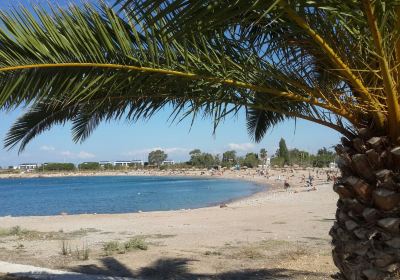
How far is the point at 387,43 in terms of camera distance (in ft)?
10.5

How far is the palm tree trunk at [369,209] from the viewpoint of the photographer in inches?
137

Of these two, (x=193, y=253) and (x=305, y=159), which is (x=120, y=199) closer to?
(x=193, y=253)

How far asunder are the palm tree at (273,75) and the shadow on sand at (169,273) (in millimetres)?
2893

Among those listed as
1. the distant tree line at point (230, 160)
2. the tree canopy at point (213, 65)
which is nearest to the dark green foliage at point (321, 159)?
the distant tree line at point (230, 160)

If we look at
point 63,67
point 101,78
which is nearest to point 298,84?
point 101,78

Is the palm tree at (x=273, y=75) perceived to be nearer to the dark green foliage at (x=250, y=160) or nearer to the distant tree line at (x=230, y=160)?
the distant tree line at (x=230, y=160)

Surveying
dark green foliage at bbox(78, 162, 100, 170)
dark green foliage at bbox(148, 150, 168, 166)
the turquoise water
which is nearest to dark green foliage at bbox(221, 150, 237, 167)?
dark green foliage at bbox(148, 150, 168, 166)

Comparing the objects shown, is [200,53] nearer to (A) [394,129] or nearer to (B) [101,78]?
(B) [101,78]

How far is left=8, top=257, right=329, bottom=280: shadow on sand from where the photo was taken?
6.61 m

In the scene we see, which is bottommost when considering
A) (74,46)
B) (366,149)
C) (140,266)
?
(140,266)

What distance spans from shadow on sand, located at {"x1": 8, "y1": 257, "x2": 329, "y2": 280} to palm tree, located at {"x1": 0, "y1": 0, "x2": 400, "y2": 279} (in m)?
2.89

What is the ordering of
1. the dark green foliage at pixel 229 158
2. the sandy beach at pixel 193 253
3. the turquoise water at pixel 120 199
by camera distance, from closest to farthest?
the sandy beach at pixel 193 253 → the turquoise water at pixel 120 199 → the dark green foliage at pixel 229 158

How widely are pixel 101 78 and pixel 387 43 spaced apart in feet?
6.84

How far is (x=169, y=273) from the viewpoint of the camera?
7168 mm
